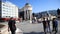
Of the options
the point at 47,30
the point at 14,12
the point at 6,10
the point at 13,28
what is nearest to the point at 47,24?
the point at 47,30

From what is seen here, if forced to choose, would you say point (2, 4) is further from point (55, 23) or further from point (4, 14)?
point (55, 23)

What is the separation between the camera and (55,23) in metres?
10.6

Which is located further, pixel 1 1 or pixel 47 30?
pixel 1 1

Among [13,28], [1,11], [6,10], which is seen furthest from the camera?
[6,10]

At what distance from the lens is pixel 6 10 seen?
11125 cm

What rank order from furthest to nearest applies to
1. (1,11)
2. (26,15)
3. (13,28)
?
Result: (26,15) → (1,11) → (13,28)

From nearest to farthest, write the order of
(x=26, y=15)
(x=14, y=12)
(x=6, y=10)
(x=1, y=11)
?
(x=1, y=11) → (x=6, y=10) → (x=14, y=12) → (x=26, y=15)

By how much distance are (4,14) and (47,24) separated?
326 ft

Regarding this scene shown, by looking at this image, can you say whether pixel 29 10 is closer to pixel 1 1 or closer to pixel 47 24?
pixel 1 1

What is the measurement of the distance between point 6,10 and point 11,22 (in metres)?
103

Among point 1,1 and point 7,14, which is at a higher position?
point 1,1

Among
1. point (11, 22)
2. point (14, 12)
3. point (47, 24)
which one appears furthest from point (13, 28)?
point (14, 12)

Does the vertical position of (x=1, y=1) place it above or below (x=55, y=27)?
above

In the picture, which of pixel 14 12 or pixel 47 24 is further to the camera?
pixel 14 12
